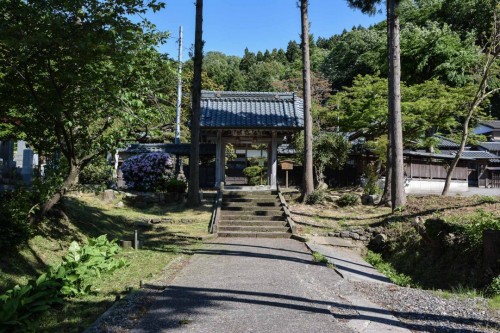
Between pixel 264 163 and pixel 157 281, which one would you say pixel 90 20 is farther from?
pixel 264 163

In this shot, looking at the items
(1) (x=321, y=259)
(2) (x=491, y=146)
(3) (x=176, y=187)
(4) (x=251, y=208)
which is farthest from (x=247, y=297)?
(2) (x=491, y=146)

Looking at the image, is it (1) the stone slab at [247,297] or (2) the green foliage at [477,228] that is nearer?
(1) the stone slab at [247,297]

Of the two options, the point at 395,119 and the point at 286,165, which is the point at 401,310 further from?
the point at 286,165

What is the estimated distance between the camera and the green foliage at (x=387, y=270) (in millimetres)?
8820

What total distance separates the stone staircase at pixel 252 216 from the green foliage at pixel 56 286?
471 centimetres

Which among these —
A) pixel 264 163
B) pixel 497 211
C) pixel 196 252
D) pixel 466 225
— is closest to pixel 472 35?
pixel 264 163

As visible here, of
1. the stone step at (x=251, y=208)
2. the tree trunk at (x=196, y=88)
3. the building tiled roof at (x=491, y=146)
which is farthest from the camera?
the building tiled roof at (x=491, y=146)

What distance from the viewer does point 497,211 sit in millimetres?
10828

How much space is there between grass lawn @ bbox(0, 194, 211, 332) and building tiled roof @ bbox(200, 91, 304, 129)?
3.74m

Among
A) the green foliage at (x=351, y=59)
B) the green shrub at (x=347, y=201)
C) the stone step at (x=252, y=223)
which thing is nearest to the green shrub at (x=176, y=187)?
the stone step at (x=252, y=223)

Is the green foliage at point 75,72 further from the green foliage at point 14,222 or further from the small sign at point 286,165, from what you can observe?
the small sign at point 286,165

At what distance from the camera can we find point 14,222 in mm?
6910

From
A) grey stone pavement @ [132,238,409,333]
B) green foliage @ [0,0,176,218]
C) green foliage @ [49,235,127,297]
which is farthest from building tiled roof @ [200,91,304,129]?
green foliage @ [49,235,127,297]

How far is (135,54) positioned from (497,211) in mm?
10251
